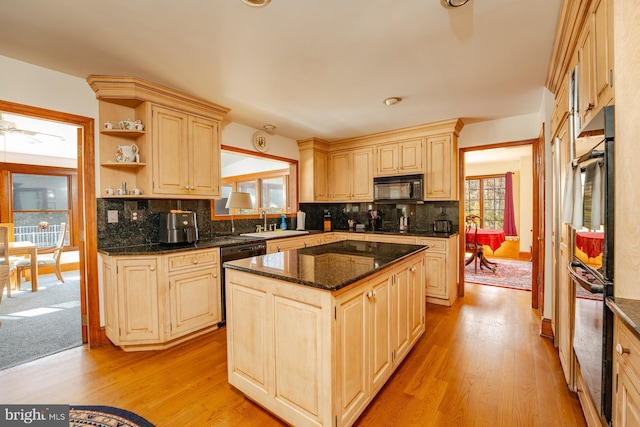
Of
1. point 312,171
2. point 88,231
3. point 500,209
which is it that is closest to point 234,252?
point 88,231

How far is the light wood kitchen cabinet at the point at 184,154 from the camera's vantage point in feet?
8.86

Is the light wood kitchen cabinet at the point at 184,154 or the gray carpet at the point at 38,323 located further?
the light wood kitchen cabinet at the point at 184,154

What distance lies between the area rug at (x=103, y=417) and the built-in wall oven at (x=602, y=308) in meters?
2.26

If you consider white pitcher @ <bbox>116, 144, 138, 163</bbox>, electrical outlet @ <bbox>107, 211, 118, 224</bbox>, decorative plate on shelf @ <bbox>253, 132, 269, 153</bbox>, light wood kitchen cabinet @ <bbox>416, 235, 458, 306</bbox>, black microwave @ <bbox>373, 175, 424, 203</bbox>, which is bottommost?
light wood kitchen cabinet @ <bbox>416, 235, 458, 306</bbox>

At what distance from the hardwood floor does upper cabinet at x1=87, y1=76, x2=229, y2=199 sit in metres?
1.47

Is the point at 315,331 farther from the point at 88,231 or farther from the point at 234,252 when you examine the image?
the point at 88,231

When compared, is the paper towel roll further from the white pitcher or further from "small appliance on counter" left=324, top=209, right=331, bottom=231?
the white pitcher

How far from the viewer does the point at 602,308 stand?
1172mm

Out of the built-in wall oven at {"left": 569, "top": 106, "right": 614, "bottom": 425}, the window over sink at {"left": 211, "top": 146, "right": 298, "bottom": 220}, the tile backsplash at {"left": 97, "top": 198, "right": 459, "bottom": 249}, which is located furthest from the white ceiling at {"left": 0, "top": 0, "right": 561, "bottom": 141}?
the window over sink at {"left": 211, "top": 146, "right": 298, "bottom": 220}

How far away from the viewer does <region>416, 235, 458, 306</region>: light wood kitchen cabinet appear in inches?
138

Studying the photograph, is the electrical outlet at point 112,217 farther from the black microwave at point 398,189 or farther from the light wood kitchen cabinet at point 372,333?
the black microwave at point 398,189

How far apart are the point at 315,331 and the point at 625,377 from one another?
1177 mm

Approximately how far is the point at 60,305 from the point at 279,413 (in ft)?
12.2

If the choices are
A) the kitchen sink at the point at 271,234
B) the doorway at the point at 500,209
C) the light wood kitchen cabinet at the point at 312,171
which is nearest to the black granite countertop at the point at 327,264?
the kitchen sink at the point at 271,234
